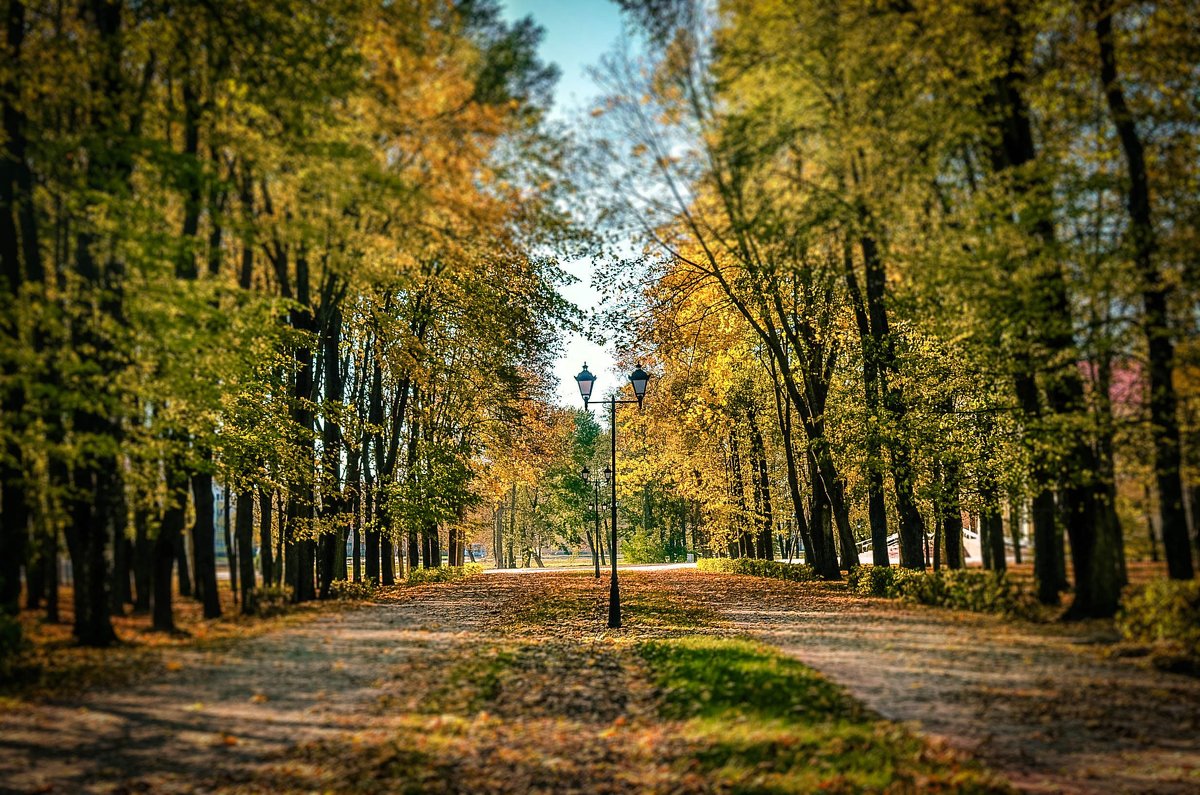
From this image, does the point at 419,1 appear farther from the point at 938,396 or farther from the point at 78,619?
the point at 938,396

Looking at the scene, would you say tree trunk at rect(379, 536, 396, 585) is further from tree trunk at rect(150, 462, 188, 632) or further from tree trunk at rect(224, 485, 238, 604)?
tree trunk at rect(150, 462, 188, 632)

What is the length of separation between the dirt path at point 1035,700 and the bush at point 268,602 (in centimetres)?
744

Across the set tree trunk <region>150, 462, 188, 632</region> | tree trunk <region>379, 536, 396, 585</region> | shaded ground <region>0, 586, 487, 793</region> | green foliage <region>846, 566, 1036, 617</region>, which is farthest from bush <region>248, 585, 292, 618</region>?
tree trunk <region>379, 536, 396, 585</region>

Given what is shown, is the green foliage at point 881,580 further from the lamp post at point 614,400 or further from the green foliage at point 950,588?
the lamp post at point 614,400

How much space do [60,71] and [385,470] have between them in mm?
17276

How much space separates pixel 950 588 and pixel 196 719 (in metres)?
11.7

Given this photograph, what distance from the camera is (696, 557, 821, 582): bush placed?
24859mm

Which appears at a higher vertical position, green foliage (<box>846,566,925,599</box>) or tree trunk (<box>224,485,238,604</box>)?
tree trunk (<box>224,485,238,604</box>)

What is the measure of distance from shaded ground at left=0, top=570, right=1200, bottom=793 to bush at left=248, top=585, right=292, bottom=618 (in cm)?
49

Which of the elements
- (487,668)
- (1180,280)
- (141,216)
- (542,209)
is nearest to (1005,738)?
(1180,280)

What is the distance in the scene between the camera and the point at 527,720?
27.4 ft

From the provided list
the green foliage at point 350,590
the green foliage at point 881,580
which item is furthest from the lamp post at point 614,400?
the green foliage at point 350,590

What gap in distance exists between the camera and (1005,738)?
7.10 meters

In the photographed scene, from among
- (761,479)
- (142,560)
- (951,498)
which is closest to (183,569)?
(142,560)
